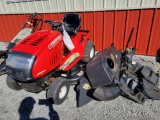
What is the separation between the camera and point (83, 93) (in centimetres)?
299

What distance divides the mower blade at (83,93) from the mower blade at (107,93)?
0.19 m

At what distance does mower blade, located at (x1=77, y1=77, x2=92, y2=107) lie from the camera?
2.91 meters

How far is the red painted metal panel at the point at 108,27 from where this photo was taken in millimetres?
4317

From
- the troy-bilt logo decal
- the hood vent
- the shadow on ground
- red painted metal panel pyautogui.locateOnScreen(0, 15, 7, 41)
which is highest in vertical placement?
the hood vent

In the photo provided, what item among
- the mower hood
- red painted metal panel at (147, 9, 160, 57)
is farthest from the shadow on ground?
red painted metal panel at (147, 9, 160, 57)

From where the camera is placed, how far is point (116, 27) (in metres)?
4.39

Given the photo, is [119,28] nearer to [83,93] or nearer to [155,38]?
[155,38]

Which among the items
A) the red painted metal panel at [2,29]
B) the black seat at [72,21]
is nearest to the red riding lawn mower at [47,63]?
the black seat at [72,21]

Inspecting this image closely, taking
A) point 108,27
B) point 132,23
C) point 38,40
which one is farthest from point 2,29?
point 132,23

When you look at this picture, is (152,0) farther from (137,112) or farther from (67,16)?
(137,112)

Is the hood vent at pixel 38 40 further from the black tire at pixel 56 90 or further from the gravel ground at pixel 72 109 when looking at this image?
the gravel ground at pixel 72 109

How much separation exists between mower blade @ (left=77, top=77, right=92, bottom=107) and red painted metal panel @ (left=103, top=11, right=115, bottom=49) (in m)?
1.92

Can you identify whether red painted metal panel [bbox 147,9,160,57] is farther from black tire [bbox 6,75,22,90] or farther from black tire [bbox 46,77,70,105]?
black tire [bbox 6,75,22,90]

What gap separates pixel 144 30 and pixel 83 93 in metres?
2.39
